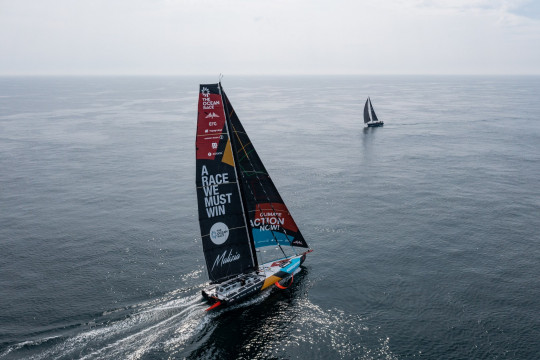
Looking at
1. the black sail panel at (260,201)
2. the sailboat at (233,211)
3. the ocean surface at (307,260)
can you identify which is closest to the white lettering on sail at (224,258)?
the sailboat at (233,211)

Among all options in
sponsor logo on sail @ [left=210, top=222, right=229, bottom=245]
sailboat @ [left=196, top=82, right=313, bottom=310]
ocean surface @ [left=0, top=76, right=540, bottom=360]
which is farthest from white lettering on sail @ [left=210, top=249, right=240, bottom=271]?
ocean surface @ [left=0, top=76, right=540, bottom=360]

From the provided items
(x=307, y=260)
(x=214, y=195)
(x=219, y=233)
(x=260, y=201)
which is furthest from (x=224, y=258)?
(x=307, y=260)

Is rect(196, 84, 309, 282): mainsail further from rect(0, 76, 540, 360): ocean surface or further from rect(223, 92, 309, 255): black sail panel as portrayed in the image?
rect(0, 76, 540, 360): ocean surface

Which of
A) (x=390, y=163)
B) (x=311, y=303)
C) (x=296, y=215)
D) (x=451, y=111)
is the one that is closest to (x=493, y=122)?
(x=451, y=111)

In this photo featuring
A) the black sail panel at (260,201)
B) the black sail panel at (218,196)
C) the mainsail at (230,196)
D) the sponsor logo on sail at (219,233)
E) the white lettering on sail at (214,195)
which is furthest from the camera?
the black sail panel at (260,201)

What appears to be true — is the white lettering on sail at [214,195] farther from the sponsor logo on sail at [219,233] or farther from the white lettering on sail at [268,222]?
the white lettering on sail at [268,222]

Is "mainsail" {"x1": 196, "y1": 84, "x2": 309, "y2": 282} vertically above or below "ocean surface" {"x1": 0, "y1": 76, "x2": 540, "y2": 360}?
above
